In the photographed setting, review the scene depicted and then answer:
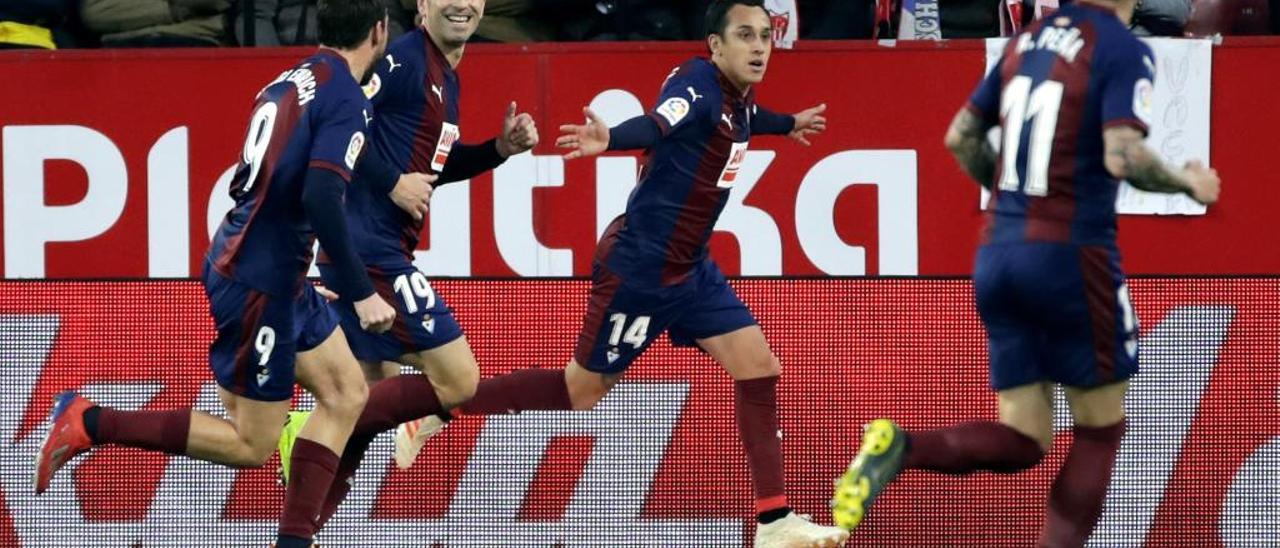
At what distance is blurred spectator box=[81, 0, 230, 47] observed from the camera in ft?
34.0

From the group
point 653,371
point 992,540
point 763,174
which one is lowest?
point 992,540

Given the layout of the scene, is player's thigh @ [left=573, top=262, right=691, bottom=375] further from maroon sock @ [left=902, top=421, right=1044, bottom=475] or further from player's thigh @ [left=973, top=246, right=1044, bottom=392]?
player's thigh @ [left=973, top=246, right=1044, bottom=392]

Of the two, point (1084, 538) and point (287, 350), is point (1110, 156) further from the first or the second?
point (287, 350)

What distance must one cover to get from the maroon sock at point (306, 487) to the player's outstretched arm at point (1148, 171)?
109 inches

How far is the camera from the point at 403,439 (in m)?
8.38

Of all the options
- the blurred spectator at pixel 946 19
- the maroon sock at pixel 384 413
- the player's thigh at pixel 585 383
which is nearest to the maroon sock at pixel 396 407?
the maroon sock at pixel 384 413

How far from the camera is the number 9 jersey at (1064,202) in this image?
641 cm

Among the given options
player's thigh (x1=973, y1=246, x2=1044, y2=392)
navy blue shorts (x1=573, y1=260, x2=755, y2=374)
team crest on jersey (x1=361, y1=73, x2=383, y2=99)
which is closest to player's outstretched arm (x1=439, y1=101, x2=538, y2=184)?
team crest on jersey (x1=361, y1=73, x2=383, y2=99)

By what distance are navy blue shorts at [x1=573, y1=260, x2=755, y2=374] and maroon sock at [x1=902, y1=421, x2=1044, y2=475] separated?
4.86ft

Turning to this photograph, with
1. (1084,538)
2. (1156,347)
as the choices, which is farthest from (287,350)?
(1156,347)

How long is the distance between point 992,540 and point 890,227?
7.12 feet

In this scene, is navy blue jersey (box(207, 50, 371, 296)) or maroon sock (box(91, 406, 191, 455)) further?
maroon sock (box(91, 406, 191, 455))

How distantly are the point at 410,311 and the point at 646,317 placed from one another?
83 cm

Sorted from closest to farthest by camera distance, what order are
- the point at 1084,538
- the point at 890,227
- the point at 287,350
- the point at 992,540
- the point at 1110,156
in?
the point at 1110,156, the point at 1084,538, the point at 287,350, the point at 992,540, the point at 890,227
